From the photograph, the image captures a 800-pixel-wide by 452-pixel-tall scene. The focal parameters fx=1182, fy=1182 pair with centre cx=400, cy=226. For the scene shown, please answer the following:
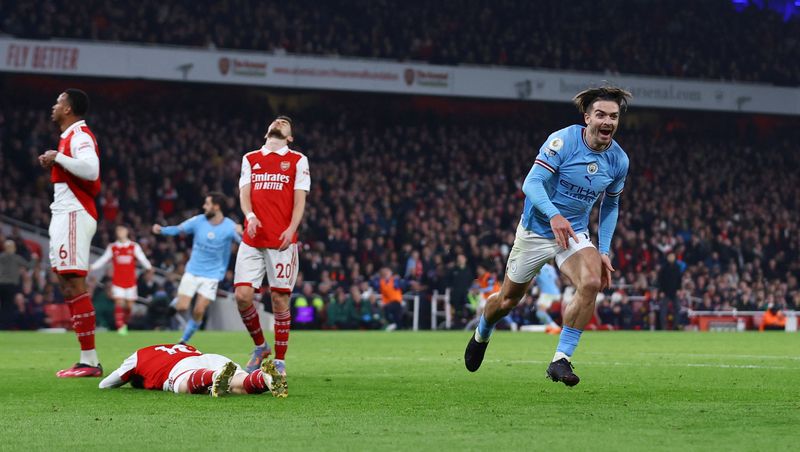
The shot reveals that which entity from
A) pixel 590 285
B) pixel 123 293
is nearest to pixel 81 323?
pixel 590 285

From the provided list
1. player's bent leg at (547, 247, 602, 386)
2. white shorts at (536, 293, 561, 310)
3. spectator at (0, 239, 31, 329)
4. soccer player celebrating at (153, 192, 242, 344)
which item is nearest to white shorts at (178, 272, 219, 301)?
soccer player celebrating at (153, 192, 242, 344)

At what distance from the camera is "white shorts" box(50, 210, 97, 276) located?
9484mm

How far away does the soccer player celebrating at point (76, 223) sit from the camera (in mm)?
9477

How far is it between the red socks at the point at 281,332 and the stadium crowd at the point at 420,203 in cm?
1449

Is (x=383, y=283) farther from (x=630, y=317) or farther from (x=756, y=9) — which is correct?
(x=756, y=9)

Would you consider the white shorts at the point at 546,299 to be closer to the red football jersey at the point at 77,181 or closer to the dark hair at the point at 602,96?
the red football jersey at the point at 77,181

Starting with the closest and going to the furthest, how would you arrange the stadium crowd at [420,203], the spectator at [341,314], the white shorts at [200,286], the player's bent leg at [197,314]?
the player's bent leg at [197,314], the white shorts at [200,286], the spectator at [341,314], the stadium crowd at [420,203]

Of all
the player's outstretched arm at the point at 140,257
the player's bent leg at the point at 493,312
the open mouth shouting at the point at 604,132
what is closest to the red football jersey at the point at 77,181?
the player's bent leg at the point at 493,312

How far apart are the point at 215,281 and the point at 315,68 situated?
19.9m

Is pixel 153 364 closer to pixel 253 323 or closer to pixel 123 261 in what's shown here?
pixel 253 323

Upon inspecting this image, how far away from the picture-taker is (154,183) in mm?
30734

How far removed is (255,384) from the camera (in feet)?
24.6

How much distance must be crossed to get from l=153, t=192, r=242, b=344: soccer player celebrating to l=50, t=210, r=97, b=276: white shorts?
5.10m

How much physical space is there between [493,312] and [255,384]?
2.29m
